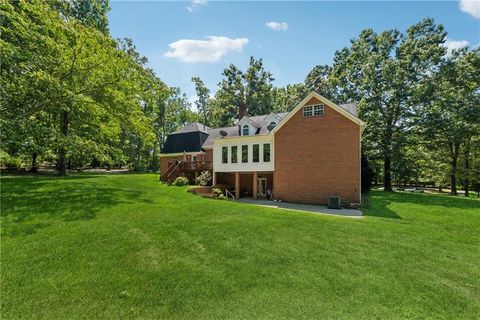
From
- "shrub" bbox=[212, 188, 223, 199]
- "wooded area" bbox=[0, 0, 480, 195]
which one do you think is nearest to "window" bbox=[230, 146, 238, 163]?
"shrub" bbox=[212, 188, 223, 199]

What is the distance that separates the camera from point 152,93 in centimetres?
1675

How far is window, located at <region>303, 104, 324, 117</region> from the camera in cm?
1800

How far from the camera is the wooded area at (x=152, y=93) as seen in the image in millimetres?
10789

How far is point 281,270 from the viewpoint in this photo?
20.7 feet

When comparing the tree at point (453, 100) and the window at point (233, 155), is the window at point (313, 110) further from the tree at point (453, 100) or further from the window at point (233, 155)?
the tree at point (453, 100)

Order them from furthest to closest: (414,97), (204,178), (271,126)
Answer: (414,97)
(204,178)
(271,126)

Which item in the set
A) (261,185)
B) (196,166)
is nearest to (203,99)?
(196,166)

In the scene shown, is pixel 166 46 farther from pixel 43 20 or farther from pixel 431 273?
pixel 431 273

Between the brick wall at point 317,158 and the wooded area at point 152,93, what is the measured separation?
9864 millimetres

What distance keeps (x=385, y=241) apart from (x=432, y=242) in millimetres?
1943

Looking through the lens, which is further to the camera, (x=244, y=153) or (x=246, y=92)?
(x=246, y=92)

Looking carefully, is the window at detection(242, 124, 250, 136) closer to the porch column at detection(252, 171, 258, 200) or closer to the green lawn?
the porch column at detection(252, 171, 258, 200)

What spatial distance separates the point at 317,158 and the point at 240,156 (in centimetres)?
686

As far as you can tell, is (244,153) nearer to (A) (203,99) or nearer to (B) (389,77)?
(B) (389,77)
